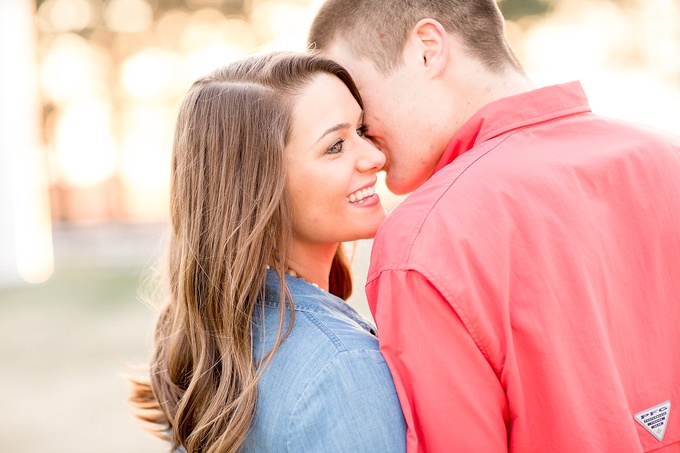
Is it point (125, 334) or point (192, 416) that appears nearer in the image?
point (192, 416)

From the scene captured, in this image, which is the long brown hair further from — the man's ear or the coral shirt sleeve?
the coral shirt sleeve

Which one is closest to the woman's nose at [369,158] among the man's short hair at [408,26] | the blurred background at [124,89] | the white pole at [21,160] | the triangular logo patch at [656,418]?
the man's short hair at [408,26]

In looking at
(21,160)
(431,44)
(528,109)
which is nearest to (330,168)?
(431,44)

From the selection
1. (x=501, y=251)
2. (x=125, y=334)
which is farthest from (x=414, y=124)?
(x=125, y=334)

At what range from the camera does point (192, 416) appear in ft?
6.56

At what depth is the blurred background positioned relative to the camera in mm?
13469

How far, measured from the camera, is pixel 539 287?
60.9 inches

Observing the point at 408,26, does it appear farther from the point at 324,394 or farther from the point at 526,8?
the point at 526,8

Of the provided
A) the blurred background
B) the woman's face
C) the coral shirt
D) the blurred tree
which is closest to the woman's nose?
the woman's face

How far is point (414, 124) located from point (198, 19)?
46.3 ft

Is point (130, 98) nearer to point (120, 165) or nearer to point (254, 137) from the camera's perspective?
point (120, 165)

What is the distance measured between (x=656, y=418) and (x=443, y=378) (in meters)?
0.50

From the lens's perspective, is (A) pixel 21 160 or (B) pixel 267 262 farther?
(A) pixel 21 160

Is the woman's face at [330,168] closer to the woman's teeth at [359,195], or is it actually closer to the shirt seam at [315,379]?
the woman's teeth at [359,195]
